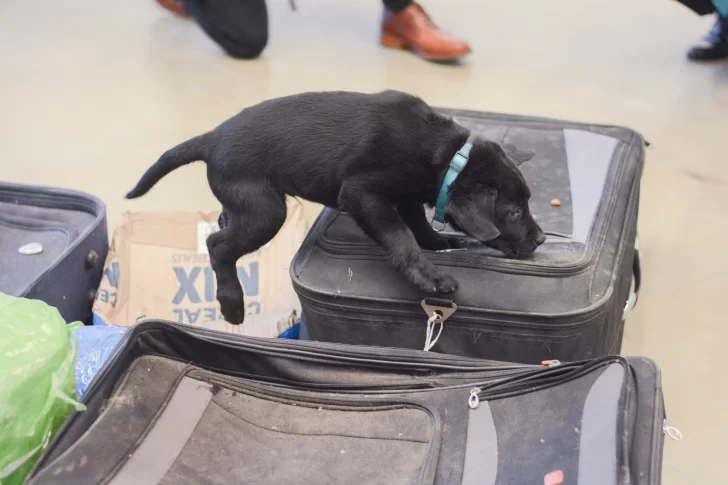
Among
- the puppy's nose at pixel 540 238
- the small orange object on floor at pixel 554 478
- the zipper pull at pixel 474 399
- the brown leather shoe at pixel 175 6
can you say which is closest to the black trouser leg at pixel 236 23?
the brown leather shoe at pixel 175 6

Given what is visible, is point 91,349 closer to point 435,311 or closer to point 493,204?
point 435,311

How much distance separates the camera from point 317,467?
3.25 feet

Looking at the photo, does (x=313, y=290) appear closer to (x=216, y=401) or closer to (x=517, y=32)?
(x=216, y=401)

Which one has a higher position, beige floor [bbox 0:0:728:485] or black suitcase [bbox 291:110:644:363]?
black suitcase [bbox 291:110:644:363]

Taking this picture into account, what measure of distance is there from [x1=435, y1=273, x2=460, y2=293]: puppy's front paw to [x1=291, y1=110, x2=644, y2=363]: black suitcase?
0.6 inches

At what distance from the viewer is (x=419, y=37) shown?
316 cm

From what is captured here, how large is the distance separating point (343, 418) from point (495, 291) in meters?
0.37

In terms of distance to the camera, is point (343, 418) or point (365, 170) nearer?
point (343, 418)

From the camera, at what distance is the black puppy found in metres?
1.34

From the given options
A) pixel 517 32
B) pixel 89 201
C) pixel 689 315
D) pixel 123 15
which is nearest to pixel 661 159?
pixel 689 315

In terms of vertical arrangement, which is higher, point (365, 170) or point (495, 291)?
point (365, 170)

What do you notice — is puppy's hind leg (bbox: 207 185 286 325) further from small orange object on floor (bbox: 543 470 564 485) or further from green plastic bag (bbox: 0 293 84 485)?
small orange object on floor (bbox: 543 470 564 485)

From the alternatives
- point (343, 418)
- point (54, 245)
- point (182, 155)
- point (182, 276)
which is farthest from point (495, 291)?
point (54, 245)

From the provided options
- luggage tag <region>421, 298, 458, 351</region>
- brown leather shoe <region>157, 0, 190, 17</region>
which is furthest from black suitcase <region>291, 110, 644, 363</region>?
brown leather shoe <region>157, 0, 190, 17</region>
